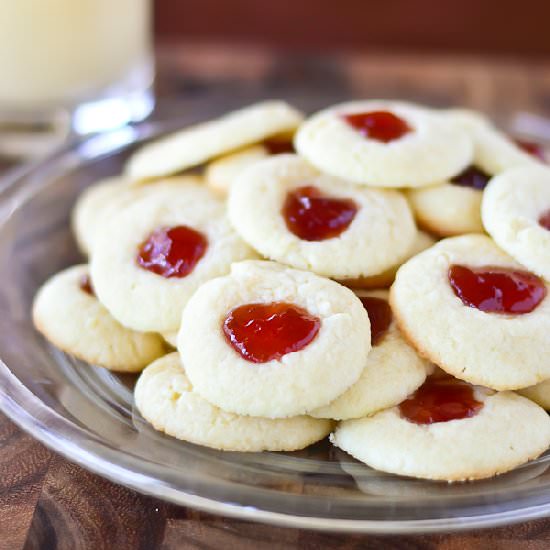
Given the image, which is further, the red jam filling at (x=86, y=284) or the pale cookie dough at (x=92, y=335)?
the red jam filling at (x=86, y=284)

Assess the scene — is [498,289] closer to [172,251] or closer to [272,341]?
[272,341]

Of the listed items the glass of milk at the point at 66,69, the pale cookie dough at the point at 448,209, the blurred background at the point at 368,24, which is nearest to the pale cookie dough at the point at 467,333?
the pale cookie dough at the point at 448,209

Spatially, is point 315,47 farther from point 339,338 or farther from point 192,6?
point 339,338

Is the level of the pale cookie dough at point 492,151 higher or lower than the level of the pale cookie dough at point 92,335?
higher

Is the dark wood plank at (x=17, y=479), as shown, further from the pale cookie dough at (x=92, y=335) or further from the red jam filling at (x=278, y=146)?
the red jam filling at (x=278, y=146)

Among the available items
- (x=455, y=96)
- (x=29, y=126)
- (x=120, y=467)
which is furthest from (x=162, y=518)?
(x=455, y=96)

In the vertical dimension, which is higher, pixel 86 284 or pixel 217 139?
pixel 217 139

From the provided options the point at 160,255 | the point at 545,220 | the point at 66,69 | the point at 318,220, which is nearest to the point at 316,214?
the point at 318,220
